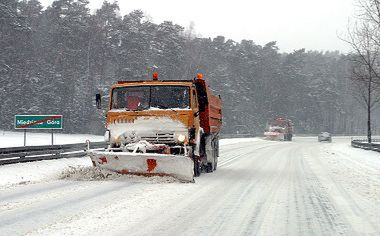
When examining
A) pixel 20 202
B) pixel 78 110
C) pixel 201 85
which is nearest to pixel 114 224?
pixel 20 202

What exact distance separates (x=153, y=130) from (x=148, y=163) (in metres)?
1.03

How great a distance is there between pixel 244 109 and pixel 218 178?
67.2 meters

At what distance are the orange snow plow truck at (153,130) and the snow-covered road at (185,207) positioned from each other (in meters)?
0.40

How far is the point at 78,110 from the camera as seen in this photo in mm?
54719

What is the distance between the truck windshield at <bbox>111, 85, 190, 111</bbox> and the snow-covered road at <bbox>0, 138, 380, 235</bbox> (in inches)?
79.1

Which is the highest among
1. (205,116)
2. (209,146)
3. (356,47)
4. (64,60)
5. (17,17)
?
(17,17)

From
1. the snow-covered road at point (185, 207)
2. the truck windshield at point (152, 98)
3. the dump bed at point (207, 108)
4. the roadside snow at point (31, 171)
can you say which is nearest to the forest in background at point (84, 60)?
the dump bed at point (207, 108)

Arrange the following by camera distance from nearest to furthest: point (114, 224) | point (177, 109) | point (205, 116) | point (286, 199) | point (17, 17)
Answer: point (114, 224), point (286, 199), point (177, 109), point (205, 116), point (17, 17)

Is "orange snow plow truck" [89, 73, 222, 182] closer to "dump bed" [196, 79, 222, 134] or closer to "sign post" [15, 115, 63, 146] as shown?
"dump bed" [196, 79, 222, 134]

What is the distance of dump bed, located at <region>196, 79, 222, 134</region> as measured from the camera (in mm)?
12242

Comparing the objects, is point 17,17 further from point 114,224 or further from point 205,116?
point 114,224

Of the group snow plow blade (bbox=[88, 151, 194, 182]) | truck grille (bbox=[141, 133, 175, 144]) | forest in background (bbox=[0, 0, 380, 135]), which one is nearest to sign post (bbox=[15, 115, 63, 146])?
snow plow blade (bbox=[88, 151, 194, 182])

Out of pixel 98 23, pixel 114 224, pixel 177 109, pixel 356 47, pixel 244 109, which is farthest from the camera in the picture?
pixel 244 109

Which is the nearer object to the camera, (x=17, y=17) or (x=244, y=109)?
(x=17, y=17)
